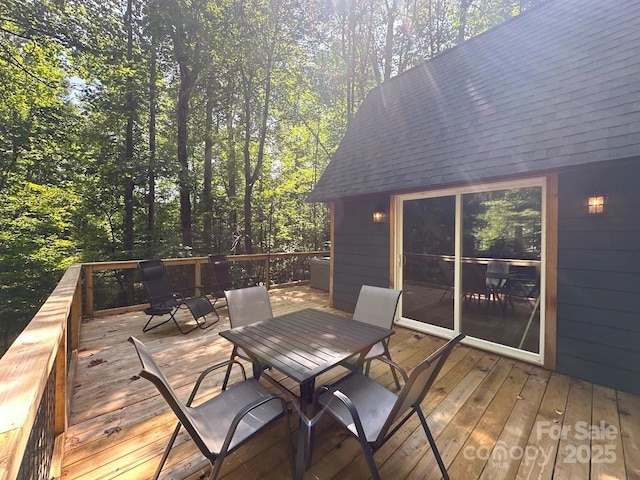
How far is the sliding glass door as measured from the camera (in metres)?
3.74

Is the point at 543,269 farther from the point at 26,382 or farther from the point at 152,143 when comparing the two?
the point at 152,143

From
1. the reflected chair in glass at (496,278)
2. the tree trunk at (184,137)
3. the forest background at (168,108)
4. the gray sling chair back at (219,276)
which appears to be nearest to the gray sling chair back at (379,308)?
the reflected chair in glass at (496,278)

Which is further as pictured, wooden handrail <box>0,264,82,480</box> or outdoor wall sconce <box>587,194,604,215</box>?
outdoor wall sconce <box>587,194,604,215</box>

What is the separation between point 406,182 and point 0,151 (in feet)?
31.2

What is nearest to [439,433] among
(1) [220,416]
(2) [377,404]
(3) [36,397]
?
(2) [377,404]

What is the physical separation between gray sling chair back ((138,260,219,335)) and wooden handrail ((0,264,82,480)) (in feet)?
7.15

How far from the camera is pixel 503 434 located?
2049mm

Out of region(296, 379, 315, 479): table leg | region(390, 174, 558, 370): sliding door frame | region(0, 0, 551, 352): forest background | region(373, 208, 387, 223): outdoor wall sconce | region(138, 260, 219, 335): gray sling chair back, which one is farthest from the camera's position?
region(0, 0, 551, 352): forest background

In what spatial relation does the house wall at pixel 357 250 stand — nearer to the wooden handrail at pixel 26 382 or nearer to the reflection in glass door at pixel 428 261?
the reflection in glass door at pixel 428 261

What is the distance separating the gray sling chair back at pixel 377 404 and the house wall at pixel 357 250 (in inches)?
109

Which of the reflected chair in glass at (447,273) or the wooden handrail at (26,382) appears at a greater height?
the wooden handrail at (26,382)

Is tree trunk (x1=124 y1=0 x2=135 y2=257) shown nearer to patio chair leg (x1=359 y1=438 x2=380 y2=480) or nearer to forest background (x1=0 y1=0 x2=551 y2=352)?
forest background (x1=0 y1=0 x2=551 y2=352)

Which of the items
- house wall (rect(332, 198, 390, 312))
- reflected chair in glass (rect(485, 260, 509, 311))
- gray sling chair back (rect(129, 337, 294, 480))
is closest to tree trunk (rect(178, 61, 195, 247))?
house wall (rect(332, 198, 390, 312))

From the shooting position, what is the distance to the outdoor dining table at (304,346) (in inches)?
65.7
